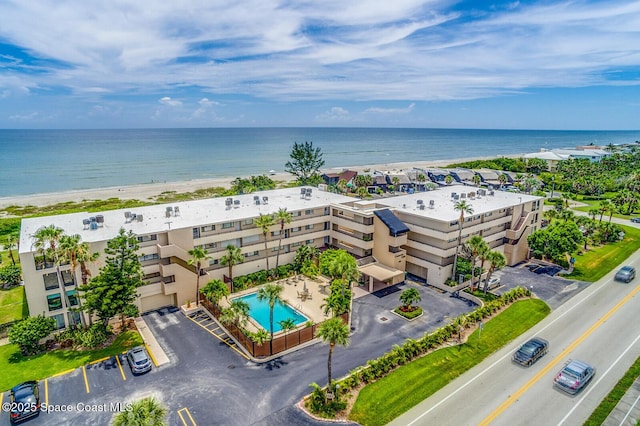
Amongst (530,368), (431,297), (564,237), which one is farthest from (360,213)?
(564,237)

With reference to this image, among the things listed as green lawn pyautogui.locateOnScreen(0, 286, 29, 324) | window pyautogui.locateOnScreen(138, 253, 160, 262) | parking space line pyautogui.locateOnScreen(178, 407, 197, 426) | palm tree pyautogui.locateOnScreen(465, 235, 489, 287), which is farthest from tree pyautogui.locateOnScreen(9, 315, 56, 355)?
palm tree pyautogui.locateOnScreen(465, 235, 489, 287)

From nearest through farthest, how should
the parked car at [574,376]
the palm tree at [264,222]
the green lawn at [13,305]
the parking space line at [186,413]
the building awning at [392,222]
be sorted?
the parking space line at [186,413] → the parked car at [574,376] → the green lawn at [13,305] → the palm tree at [264,222] → the building awning at [392,222]

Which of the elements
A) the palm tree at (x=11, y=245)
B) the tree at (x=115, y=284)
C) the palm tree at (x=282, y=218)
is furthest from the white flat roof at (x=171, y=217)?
the palm tree at (x=11, y=245)

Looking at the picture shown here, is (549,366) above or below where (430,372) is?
below

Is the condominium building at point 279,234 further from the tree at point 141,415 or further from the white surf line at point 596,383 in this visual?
the tree at point 141,415

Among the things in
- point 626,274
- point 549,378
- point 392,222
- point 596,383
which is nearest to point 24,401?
point 549,378

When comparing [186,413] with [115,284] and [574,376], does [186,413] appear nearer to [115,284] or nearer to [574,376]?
[115,284]

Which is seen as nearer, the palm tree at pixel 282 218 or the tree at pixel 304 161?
the palm tree at pixel 282 218
